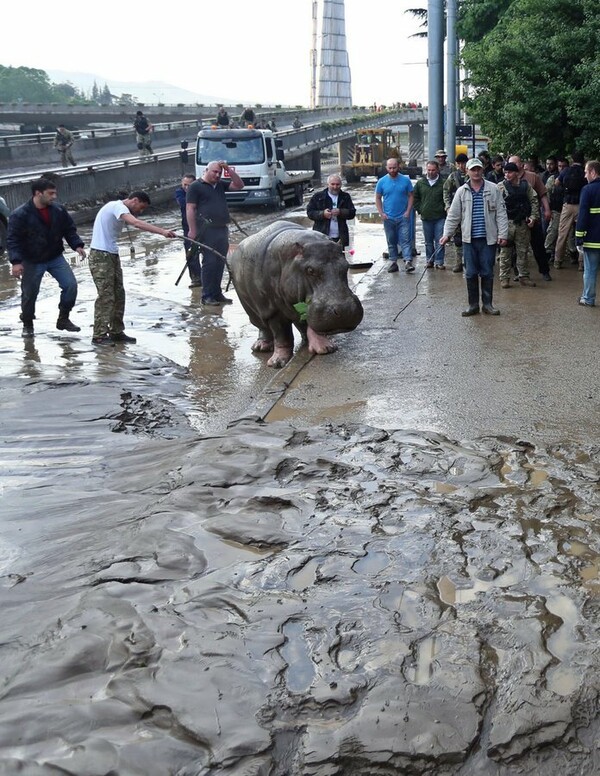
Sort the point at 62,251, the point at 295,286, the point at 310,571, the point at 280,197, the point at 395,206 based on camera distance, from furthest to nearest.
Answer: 1. the point at 280,197
2. the point at 395,206
3. the point at 62,251
4. the point at 295,286
5. the point at 310,571

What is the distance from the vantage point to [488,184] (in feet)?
33.9

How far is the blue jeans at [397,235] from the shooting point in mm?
14454

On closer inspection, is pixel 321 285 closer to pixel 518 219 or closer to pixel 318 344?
pixel 318 344

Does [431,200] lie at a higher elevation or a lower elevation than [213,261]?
higher

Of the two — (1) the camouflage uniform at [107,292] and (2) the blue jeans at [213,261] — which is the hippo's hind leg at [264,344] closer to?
(1) the camouflage uniform at [107,292]

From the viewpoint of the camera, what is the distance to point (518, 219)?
1188cm

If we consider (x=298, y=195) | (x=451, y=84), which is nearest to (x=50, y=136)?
(x=298, y=195)

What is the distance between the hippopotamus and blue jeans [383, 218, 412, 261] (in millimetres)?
5131

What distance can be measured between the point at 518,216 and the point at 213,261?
13.8 ft

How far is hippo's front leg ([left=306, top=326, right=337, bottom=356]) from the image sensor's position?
9164mm

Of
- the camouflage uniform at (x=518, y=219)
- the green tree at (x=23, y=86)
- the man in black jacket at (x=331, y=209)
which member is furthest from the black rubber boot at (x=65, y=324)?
the green tree at (x=23, y=86)

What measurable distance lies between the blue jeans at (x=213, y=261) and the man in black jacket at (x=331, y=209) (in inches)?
50.1

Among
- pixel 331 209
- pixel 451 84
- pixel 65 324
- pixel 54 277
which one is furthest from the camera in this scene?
pixel 451 84

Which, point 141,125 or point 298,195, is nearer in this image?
point 298,195
